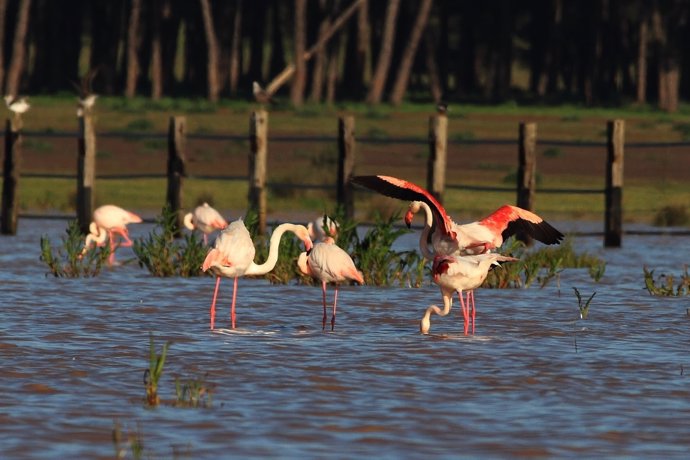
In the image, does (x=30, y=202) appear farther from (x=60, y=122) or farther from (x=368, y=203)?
(x=60, y=122)

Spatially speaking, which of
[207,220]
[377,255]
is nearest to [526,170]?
[207,220]

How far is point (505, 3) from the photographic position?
62.9 meters

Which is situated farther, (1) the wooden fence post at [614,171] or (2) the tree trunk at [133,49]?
(2) the tree trunk at [133,49]

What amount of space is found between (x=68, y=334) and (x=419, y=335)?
2305 millimetres

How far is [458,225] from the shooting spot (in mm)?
12758

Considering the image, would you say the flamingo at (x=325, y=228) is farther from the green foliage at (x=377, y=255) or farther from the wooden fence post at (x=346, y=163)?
the wooden fence post at (x=346, y=163)

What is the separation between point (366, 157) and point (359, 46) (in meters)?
26.1

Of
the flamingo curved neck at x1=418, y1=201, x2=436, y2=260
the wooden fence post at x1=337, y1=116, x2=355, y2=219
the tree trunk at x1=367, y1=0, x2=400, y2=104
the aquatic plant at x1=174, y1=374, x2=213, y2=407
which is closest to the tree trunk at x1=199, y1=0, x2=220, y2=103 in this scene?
the tree trunk at x1=367, y1=0, x2=400, y2=104

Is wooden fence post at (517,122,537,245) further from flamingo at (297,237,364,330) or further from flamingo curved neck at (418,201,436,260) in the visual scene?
flamingo at (297,237,364,330)

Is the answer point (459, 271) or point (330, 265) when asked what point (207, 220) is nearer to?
point (330, 265)

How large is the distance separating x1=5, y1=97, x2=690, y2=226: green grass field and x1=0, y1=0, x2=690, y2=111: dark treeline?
2.87 meters

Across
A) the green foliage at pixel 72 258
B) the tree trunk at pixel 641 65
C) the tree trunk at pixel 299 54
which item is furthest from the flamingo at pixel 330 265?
the tree trunk at pixel 641 65

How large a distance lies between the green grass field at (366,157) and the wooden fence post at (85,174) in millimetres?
2833

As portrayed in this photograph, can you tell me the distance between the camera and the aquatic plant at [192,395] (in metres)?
8.59
